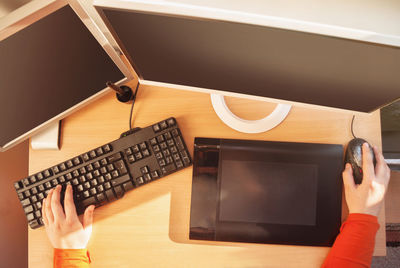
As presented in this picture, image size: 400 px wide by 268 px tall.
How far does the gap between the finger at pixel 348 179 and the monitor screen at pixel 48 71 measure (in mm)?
610

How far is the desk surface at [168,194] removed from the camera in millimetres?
715

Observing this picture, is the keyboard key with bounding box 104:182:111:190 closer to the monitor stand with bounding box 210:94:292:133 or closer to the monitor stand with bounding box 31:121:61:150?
the monitor stand with bounding box 31:121:61:150

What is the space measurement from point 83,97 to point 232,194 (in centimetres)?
45

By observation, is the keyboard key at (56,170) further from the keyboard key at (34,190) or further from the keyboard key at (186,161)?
the keyboard key at (186,161)

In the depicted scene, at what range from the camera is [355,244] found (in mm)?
664

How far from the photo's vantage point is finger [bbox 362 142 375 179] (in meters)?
0.69

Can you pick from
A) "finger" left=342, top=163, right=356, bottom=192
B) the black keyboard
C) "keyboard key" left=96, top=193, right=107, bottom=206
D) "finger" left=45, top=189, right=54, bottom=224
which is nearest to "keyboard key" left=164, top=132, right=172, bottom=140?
the black keyboard

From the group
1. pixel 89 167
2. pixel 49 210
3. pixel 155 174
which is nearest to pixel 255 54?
pixel 155 174

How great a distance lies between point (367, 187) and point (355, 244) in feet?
0.45

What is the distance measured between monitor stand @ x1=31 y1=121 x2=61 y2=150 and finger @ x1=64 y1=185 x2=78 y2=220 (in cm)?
13

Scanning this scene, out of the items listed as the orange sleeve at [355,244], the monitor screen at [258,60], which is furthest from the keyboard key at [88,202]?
the orange sleeve at [355,244]

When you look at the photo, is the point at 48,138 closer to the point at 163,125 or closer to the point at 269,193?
the point at 163,125

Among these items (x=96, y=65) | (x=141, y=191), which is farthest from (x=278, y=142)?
(x=96, y=65)

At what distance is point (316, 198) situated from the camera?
705 millimetres
